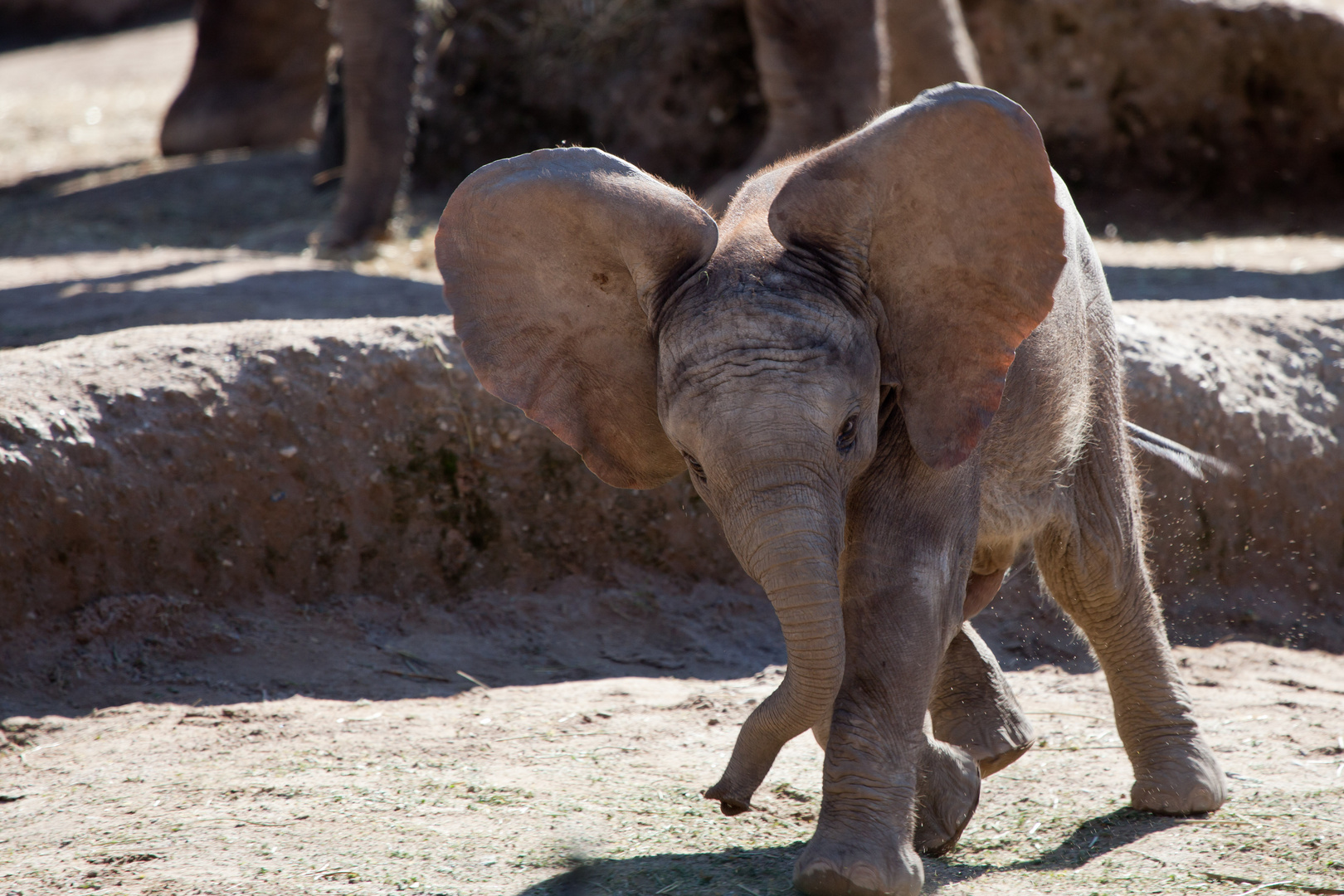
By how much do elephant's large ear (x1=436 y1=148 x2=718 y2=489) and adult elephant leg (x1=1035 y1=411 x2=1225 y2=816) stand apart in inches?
46.3

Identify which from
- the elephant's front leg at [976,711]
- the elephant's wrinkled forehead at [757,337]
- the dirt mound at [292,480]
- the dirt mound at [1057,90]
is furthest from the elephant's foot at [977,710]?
the dirt mound at [1057,90]

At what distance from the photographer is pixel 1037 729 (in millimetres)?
4355

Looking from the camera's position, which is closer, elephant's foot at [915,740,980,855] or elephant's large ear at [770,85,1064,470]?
elephant's large ear at [770,85,1064,470]

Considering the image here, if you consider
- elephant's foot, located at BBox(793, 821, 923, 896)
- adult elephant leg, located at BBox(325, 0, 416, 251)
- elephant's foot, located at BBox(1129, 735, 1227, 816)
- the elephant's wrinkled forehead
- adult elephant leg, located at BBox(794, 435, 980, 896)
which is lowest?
elephant's foot, located at BBox(1129, 735, 1227, 816)

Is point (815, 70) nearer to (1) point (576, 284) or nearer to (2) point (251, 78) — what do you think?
(1) point (576, 284)

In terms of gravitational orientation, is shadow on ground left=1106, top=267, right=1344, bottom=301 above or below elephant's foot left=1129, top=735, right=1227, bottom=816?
above

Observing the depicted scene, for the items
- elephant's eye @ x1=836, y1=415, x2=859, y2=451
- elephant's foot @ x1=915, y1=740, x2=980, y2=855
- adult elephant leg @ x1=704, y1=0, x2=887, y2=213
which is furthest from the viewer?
adult elephant leg @ x1=704, y1=0, x2=887, y2=213

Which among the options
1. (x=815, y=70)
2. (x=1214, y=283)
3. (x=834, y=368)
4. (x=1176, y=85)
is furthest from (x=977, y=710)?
(x=1176, y=85)

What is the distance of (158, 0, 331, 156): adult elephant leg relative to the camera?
1233 cm

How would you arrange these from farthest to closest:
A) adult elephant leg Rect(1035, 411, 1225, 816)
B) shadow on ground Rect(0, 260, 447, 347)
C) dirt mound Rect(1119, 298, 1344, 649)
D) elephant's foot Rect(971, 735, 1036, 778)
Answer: shadow on ground Rect(0, 260, 447, 347) < dirt mound Rect(1119, 298, 1344, 649) < adult elephant leg Rect(1035, 411, 1225, 816) < elephant's foot Rect(971, 735, 1036, 778)

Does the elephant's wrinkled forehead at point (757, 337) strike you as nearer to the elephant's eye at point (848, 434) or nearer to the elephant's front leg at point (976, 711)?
the elephant's eye at point (848, 434)

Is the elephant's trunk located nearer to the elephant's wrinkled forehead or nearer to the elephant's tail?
the elephant's wrinkled forehead

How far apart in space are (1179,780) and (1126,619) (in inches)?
17.3

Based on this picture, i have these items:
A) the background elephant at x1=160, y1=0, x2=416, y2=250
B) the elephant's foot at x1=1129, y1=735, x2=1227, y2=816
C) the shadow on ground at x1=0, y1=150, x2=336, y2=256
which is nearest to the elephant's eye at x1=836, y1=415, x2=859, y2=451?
the elephant's foot at x1=1129, y1=735, x2=1227, y2=816
